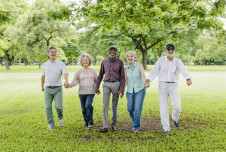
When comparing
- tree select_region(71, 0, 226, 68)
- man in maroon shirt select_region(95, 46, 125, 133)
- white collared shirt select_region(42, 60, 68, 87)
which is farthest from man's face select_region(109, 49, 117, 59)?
tree select_region(71, 0, 226, 68)

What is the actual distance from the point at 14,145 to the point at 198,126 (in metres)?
4.55

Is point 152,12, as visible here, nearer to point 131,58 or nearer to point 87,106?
point 131,58

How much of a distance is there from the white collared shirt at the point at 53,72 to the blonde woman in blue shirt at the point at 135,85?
1.72 m

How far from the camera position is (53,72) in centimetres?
561

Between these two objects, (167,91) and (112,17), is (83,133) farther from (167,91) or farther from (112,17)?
(112,17)

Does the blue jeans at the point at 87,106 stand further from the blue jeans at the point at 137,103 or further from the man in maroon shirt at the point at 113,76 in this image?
the blue jeans at the point at 137,103

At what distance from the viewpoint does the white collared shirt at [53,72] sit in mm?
5602

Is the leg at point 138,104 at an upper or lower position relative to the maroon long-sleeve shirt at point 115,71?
lower

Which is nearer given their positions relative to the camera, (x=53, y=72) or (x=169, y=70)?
(x=169, y=70)

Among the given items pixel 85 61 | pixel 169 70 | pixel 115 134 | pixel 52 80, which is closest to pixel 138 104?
pixel 115 134

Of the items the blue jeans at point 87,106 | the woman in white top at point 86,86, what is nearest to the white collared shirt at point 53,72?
the woman in white top at point 86,86

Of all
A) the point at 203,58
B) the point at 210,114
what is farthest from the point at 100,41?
the point at 203,58

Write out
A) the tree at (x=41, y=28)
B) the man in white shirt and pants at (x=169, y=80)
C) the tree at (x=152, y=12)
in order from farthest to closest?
the tree at (x=41, y=28), the tree at (x=152, y=12), the man in white shirt and pants at (x=169, y=80)

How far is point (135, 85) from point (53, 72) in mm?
2103
